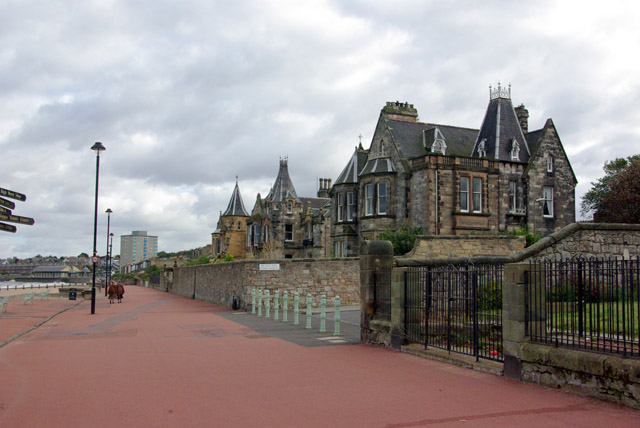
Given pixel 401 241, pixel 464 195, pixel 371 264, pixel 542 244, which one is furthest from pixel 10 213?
pixel 464 195

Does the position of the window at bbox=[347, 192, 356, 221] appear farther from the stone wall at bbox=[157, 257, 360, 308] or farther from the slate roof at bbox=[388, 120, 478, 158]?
the stone wall at bbox=[157, 257, 360, 308]

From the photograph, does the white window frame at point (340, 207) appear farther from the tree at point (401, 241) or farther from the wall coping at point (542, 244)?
the wall coping at point (542, 244)

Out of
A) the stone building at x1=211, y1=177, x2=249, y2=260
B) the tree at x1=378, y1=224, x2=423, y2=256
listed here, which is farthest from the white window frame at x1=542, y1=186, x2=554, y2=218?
the stone building at x1=211, y1=177, x2=249, y2=260

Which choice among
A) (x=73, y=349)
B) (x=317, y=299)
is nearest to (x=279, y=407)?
(x=73, y=349)

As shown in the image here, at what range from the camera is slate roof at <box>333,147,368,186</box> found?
38.7m

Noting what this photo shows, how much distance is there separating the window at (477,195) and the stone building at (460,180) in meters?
0.06

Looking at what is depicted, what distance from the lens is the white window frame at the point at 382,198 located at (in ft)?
116

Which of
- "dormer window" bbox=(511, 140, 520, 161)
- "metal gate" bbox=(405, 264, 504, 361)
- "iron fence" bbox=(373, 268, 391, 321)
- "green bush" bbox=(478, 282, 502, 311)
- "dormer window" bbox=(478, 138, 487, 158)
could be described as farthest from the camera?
"dormer window" bbox=(511, 140, 520, 161)

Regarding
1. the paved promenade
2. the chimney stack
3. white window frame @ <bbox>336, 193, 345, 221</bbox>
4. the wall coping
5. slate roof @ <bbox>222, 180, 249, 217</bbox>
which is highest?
the chimney stack

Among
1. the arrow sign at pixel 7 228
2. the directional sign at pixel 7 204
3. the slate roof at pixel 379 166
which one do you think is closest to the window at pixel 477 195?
the slate roof at pixel 379 166

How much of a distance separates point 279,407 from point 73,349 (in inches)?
315

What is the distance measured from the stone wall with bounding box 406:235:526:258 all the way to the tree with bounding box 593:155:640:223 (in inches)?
711

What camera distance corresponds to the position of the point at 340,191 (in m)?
38.8

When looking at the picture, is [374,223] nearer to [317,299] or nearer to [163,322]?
[317,299]
